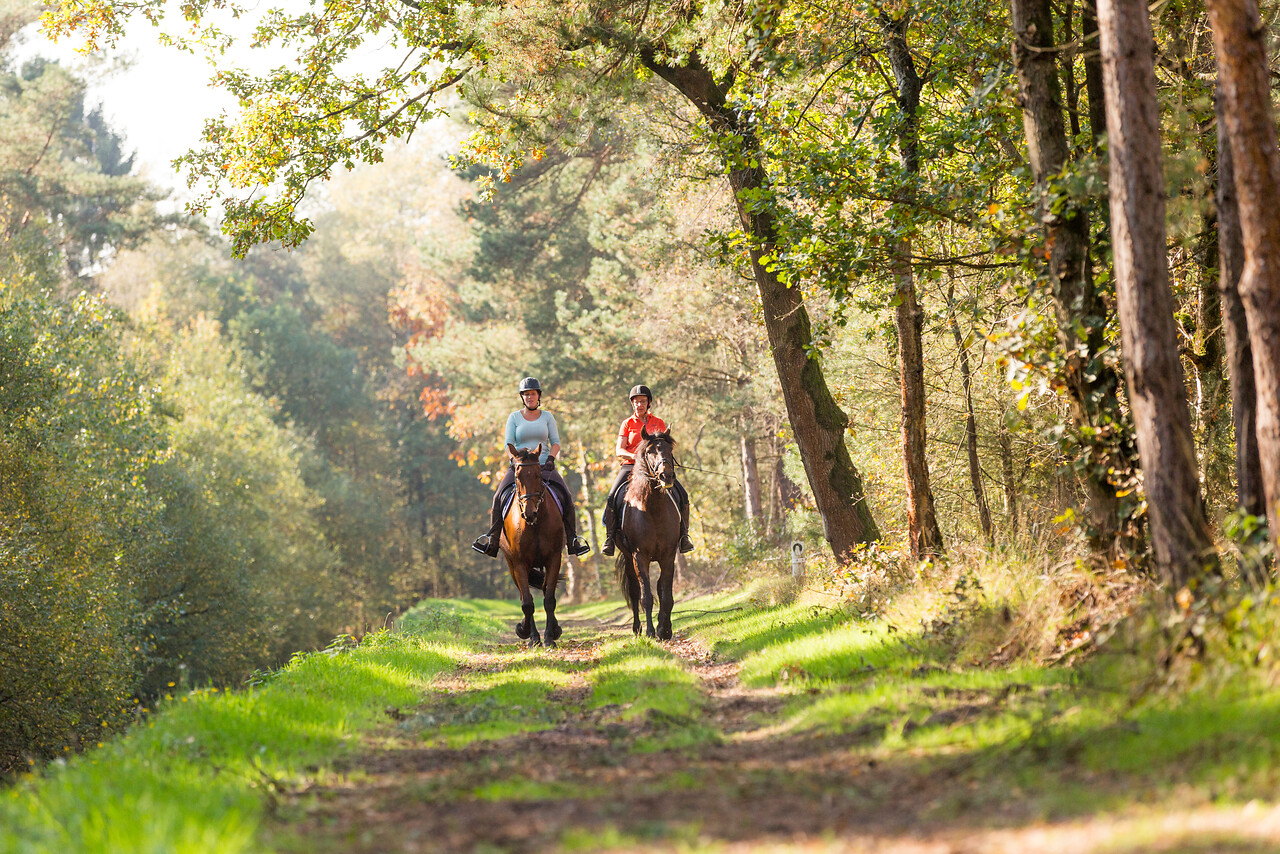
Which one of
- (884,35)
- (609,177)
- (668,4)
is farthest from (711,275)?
(884,35)

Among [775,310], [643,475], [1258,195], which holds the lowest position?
[643,475]

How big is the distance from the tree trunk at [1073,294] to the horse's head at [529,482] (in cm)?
656

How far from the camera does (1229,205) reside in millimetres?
7070

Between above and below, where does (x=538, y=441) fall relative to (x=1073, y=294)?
below

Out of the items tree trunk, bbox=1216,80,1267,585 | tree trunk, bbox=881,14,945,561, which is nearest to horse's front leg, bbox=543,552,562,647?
tree trunk, bbox=881,14,945,561

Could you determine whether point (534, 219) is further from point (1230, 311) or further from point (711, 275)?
point (1230, 311)

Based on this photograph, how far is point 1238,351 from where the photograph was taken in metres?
7.00

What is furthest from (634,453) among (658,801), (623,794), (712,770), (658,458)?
(658,801)

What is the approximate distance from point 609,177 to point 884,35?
2248 centimetres

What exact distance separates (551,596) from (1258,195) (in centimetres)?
958

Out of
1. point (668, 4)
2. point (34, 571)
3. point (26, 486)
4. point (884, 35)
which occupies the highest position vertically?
point (668, 4)

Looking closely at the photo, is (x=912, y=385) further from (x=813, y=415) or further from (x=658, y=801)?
(x=658, y=801)

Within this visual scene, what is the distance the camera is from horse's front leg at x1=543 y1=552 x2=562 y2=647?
1355 cm

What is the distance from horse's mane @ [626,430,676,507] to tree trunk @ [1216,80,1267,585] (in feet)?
23.3
